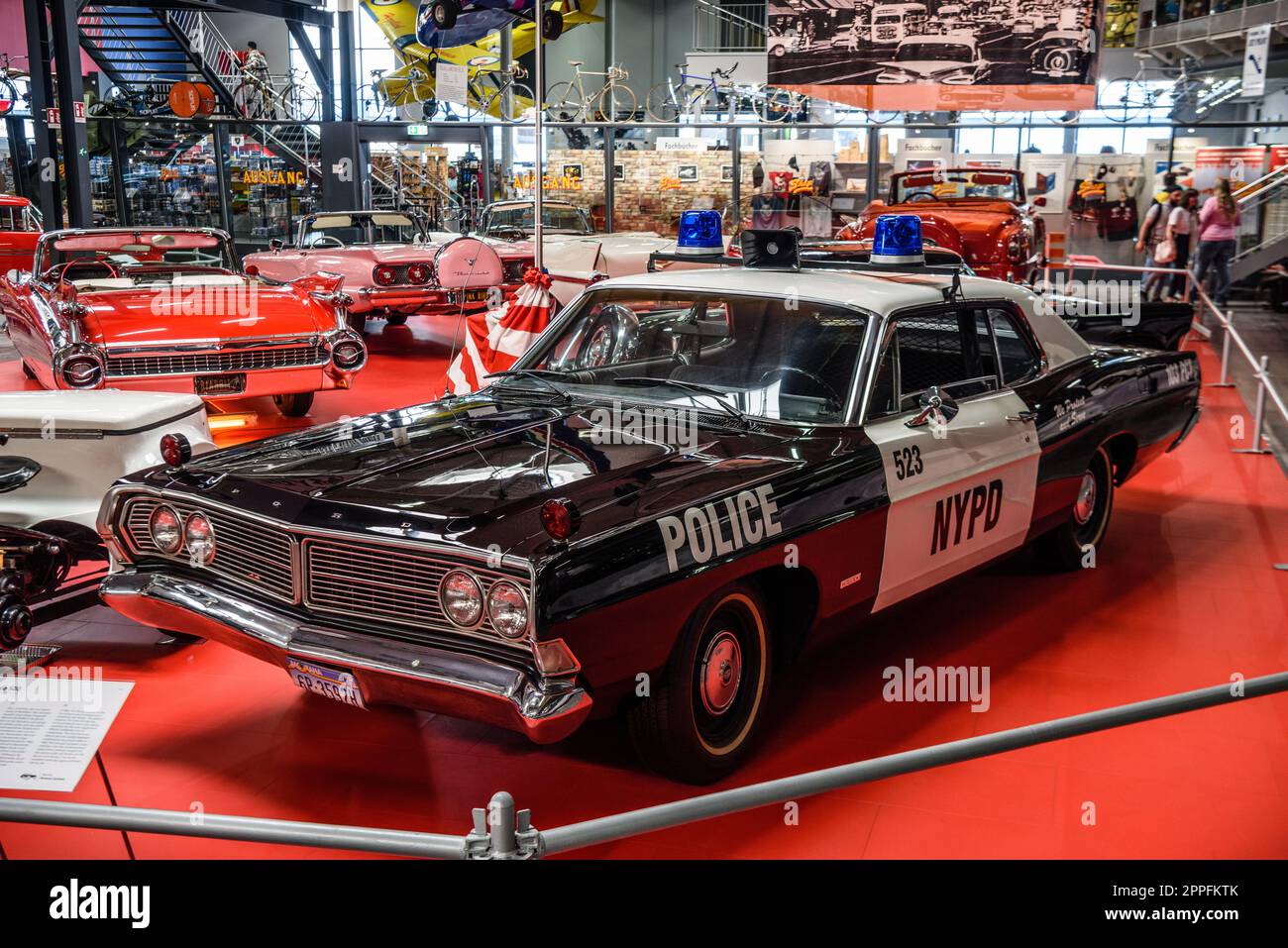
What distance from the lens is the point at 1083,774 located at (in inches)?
154

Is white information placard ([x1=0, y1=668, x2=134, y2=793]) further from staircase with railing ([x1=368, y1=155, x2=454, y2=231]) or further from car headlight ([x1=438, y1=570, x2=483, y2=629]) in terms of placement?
staircase with railing ([x1=368, y1=155, x2=454, y2=231])

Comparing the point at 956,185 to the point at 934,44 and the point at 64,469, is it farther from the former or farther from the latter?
the point at 64,469

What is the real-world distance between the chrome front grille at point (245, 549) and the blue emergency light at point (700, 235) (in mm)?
2791

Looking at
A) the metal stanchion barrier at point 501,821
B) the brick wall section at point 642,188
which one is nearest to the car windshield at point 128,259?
the metal stanchion barrier at point 501,821

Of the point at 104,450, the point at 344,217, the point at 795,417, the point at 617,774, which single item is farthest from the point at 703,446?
the point at 344,217

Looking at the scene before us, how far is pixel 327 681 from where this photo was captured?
3410 millimetres

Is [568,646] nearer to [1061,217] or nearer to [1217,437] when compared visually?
[1217,437]

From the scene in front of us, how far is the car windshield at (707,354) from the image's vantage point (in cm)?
439

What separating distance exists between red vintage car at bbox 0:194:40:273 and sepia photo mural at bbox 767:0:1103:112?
32.8 ft

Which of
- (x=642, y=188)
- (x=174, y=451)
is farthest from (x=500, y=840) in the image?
(x=642, y=188)

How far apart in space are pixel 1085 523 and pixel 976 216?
804cm

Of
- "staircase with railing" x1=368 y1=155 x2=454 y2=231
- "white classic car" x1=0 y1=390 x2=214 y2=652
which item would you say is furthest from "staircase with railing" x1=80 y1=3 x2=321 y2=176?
"white classic car" x1=0 y1=390 x2=214 y2=652

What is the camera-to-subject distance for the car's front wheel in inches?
138

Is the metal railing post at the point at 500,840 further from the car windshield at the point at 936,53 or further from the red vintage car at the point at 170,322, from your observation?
the car windshield at the point at 936,53
